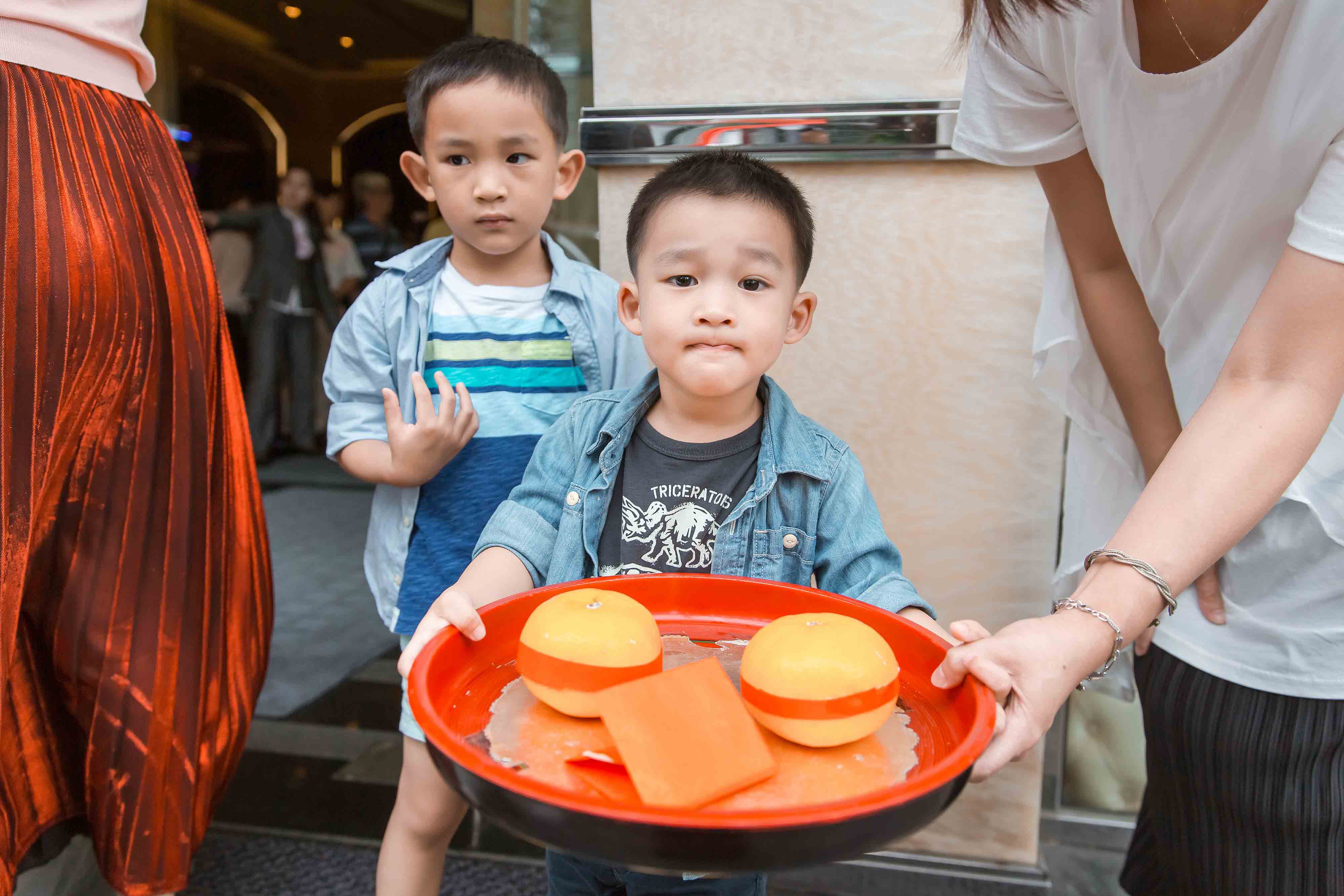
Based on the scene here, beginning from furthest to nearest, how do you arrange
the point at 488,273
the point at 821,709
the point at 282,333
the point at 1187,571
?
the point at 282,333, the point at 488,273, the point at 1187,571, the point at 821,709

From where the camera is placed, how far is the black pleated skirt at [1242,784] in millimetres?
1017

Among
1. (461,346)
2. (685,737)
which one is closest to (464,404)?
(461,346)

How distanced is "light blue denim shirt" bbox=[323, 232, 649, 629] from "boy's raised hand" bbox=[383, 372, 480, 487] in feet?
0.35

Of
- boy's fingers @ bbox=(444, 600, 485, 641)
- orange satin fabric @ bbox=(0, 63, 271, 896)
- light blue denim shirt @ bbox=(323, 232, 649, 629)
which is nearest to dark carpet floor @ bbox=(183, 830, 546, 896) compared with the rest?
orange satin fabric @ bbox=(0, 63, 271, 896)

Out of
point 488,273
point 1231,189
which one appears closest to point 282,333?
point 488,273

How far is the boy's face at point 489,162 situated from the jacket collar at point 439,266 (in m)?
0.08

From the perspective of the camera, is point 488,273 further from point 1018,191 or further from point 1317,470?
point 1317,470

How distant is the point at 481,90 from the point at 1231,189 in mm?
1060

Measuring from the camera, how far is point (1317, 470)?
1.02 metres

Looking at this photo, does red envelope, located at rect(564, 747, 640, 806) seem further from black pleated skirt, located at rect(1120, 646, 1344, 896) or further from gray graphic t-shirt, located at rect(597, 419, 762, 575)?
black pleated skirt, located at rect(1120, 646, 1344, 896)

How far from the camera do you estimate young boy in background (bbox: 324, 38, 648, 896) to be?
139 cm

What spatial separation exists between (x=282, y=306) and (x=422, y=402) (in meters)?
4.73

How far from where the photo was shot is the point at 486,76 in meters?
1.40

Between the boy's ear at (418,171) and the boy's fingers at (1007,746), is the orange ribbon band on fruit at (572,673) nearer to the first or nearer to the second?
the boy's fingers at (1007,746)
